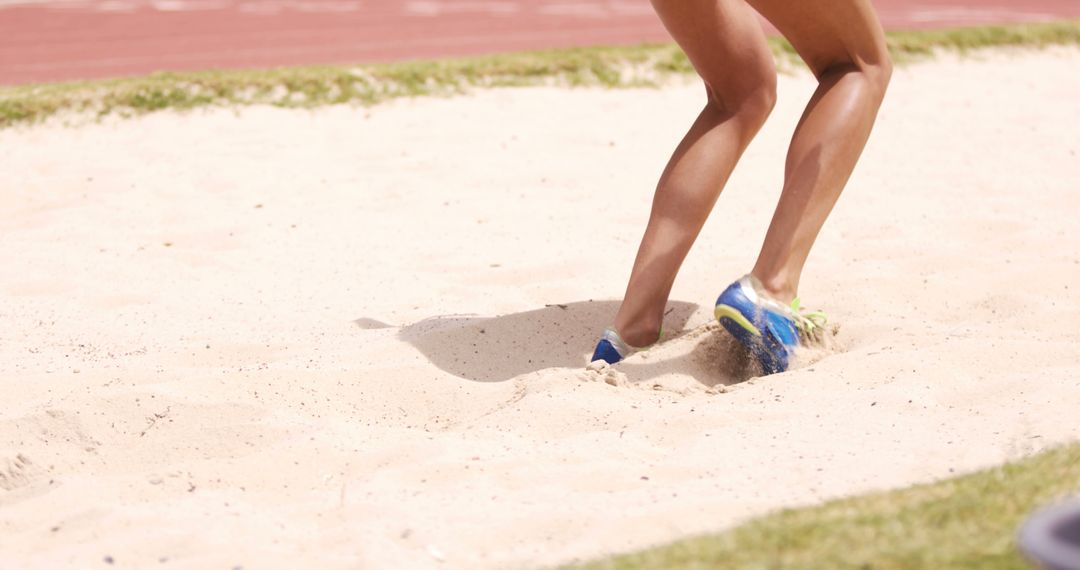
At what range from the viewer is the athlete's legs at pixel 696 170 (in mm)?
2902

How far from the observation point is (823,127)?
284cm

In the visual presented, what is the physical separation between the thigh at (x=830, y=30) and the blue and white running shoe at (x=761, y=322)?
1.74 ft

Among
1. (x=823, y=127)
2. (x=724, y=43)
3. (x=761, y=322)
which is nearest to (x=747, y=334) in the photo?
(x=761, y=322)

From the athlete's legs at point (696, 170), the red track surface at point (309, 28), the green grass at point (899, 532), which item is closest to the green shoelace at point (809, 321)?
the athlete's legs at point (696, 170)

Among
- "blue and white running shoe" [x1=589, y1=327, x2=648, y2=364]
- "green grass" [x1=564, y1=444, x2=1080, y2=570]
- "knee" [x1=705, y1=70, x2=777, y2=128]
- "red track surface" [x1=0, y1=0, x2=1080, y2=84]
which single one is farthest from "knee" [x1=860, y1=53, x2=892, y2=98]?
"red track surface" [x1=0, y1=0, x2=1080, y2=84]

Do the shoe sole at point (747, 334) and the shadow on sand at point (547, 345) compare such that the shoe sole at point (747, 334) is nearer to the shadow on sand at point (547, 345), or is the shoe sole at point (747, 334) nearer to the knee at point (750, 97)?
the shadow on sand at point (547, 345)

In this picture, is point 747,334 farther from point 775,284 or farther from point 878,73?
point 878,73

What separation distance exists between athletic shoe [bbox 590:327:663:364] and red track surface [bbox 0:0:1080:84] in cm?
478

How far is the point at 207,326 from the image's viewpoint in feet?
11.1

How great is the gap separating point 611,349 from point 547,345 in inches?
10.3

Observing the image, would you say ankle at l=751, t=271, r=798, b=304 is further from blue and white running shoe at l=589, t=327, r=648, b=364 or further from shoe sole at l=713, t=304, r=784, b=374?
blue and white running shoe at l=589, t=327, r=648, b=364

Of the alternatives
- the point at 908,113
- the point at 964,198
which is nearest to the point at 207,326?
the point at 964,198

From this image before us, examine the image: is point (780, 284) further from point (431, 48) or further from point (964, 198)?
point (431, 48)

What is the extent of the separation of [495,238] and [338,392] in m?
1.51
